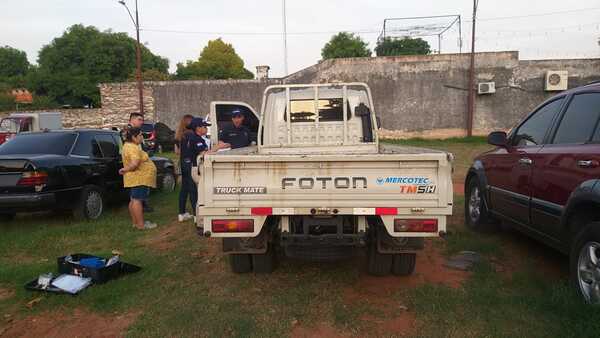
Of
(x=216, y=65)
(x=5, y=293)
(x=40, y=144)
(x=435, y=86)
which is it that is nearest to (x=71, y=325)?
(x=5, y=293)

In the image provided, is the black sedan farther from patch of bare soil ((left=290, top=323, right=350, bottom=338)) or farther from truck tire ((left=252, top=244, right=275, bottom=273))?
patch of bare soil ((left=290, top=323, right=350, bottom=338))

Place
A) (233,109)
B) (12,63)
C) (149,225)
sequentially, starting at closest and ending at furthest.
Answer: (149,225) < (233,109) < (12,63)

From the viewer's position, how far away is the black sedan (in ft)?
18.6

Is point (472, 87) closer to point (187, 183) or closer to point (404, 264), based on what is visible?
point (187, 183)

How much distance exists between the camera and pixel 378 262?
396 cm

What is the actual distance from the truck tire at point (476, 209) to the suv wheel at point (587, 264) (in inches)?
79.4

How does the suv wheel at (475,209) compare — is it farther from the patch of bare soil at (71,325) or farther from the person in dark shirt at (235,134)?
the patch of bare soil at (71,325)

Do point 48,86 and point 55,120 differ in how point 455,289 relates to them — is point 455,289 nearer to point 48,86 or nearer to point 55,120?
point 55,120

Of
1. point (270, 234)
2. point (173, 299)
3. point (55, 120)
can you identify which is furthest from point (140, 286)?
point (55, 120)

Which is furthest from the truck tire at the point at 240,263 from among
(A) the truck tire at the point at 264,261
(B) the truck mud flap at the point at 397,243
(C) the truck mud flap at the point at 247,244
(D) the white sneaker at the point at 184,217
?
(D) the white sneaker at the point at 184,217

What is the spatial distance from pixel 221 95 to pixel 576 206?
18.7 m

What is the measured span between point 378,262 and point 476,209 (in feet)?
7.85

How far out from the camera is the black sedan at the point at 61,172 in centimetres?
568

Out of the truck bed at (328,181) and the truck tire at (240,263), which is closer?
the truck bed at (328,181)
